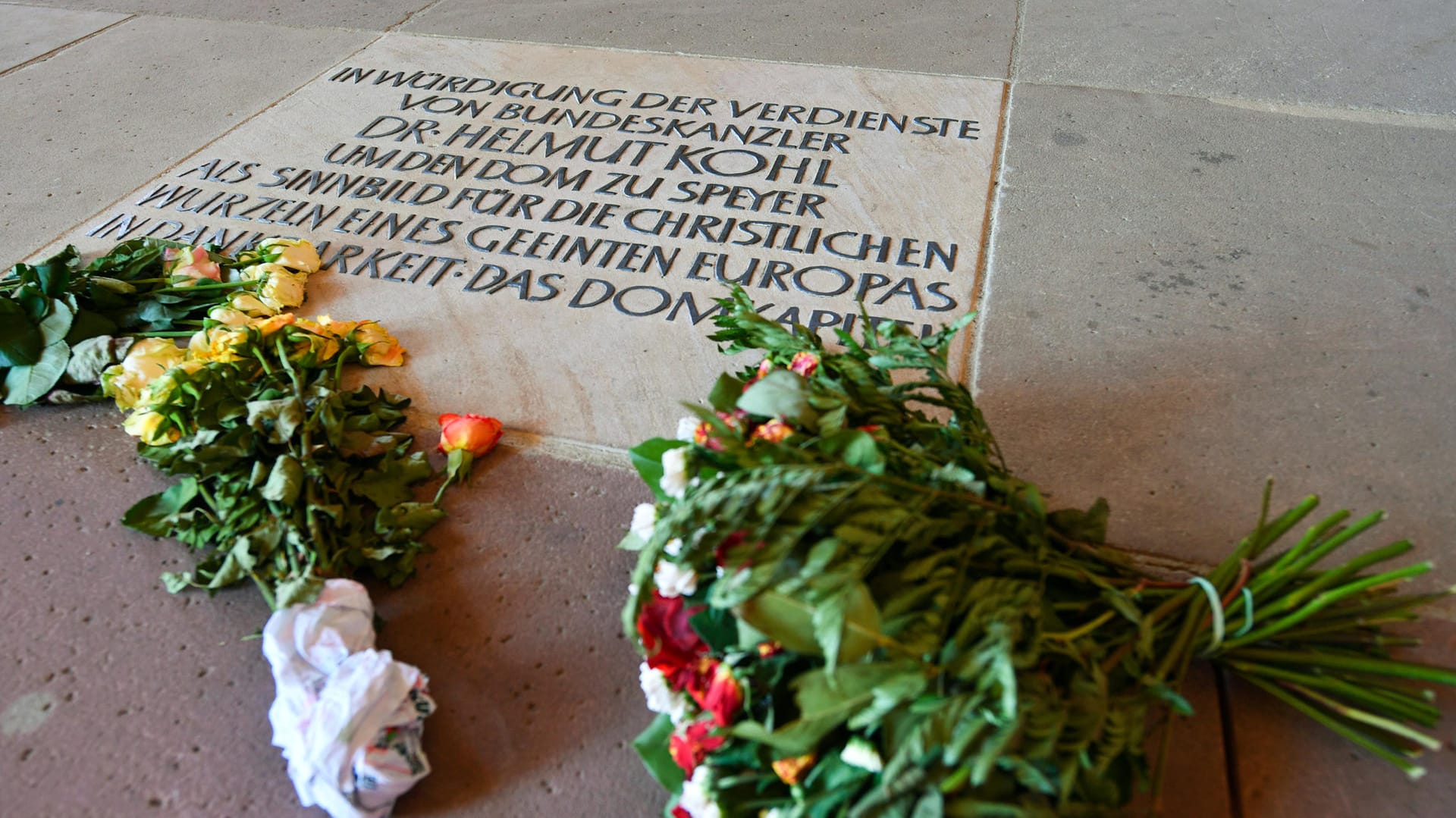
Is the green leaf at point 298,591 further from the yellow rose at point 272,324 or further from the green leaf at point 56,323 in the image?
the green leaf at point 56,323

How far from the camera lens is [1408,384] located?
2.11 meters

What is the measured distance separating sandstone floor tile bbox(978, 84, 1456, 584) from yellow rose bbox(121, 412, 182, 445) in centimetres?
163

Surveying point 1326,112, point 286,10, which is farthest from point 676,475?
point 286,10

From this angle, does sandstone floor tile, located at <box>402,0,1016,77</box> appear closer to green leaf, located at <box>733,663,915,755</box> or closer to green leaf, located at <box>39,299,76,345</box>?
green leaf, located at <box>39,299,76,345</box>

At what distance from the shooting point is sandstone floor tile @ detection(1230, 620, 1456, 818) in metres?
1.40

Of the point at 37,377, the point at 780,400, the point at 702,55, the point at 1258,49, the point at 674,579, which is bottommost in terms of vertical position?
the point at 1258,49

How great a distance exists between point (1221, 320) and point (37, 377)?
2646 mm

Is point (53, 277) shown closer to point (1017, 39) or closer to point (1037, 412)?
point (1037, 412)

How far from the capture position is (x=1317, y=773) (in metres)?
1.44

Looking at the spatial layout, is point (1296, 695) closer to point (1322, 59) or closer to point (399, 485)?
point (399, 485)

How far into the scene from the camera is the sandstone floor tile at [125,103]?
2.96m

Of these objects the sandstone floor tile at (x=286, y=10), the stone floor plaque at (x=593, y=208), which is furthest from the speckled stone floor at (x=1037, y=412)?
the sandstone floor tile at (x=286, y=10)

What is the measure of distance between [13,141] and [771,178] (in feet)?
8.29

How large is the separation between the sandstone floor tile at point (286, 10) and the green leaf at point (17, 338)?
2267 millimetres
